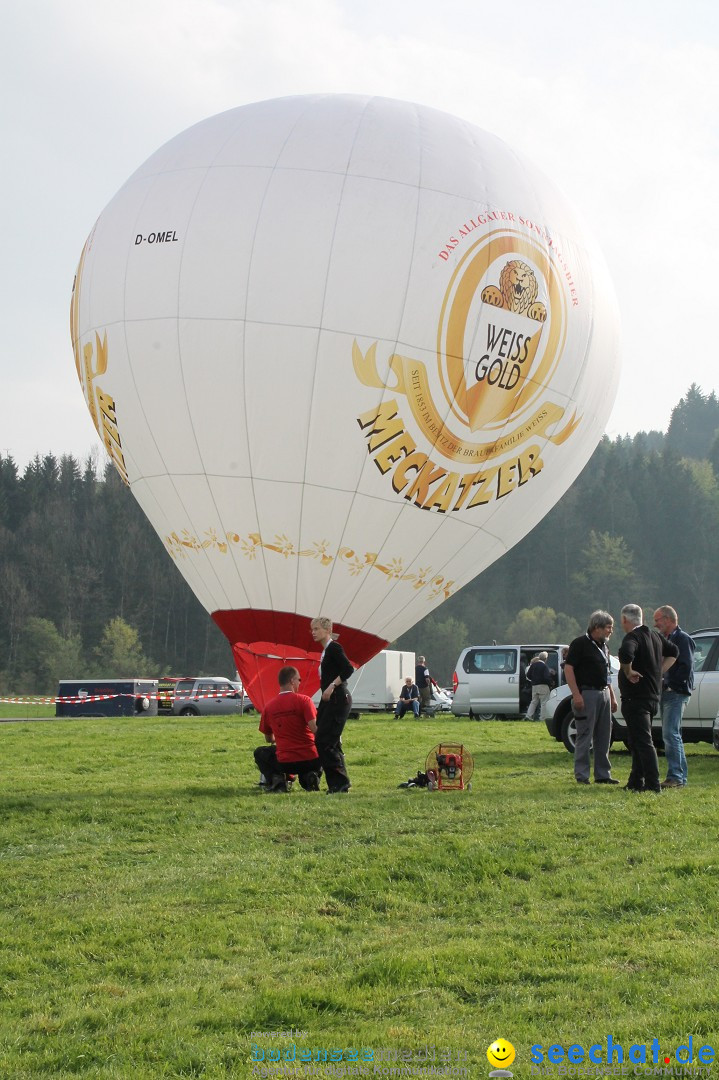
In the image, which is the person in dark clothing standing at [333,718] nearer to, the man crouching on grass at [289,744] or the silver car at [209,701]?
the man crouching on grass at [289,744]

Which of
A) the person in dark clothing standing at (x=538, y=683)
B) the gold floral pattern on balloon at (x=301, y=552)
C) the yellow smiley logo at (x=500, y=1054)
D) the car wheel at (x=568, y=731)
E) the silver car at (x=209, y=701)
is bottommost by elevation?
the yellow smiley logo at (x=500, y=1054)

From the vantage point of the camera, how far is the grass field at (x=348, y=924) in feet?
16.0

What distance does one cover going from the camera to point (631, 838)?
27.4 feet

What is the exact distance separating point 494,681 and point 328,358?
15.4 m

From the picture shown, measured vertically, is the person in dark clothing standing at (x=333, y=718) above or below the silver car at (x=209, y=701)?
above

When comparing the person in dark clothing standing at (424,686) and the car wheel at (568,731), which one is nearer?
the car wheel at (568,731)

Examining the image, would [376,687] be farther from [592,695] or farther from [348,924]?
[348,924]

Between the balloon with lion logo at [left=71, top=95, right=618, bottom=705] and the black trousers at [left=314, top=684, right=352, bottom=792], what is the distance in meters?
2.45

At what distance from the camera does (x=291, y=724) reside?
11336 mm

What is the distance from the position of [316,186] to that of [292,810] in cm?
760

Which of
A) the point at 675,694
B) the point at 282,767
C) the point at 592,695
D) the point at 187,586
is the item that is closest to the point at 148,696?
the point at 282,767

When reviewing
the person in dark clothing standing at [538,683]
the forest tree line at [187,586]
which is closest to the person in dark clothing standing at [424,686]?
the person in dark clothing standing at [538,683]

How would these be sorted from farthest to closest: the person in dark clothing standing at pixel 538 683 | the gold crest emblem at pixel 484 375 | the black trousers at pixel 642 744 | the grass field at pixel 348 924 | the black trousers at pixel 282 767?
the person in dark clothing standing at pixel 538 683 → the gold crest emblem at pixel 484 375 → the black trousers at pixel 282 767 → the black trousers at pixel 642 744 → the grass field at pixel 348 924

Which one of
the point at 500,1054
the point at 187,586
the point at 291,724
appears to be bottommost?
the point at 500,1054
